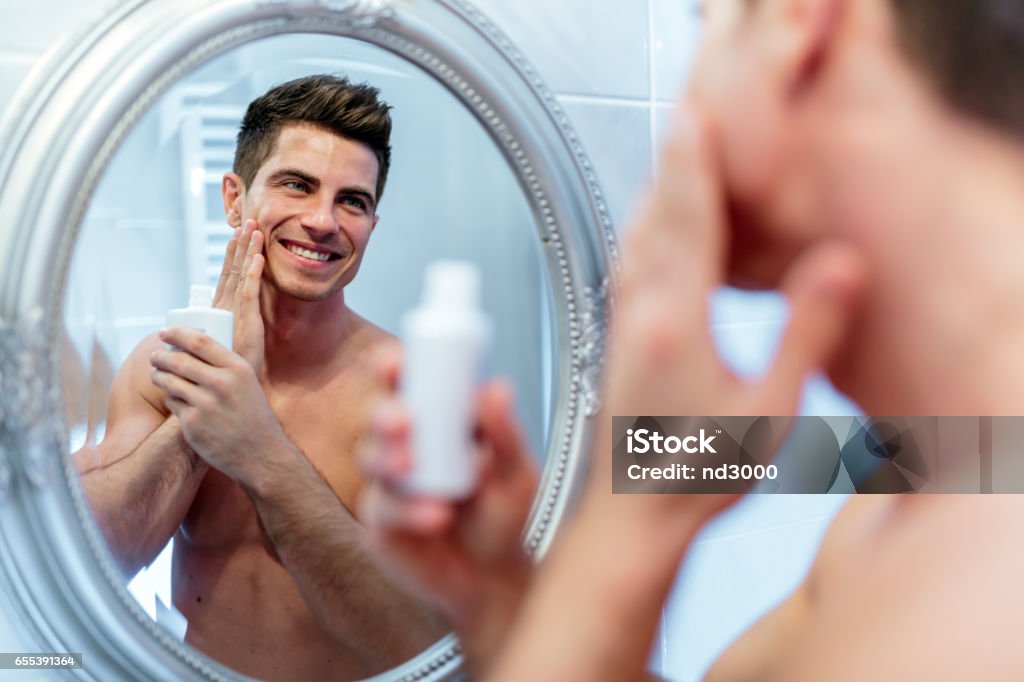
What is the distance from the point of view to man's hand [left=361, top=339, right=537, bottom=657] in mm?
365

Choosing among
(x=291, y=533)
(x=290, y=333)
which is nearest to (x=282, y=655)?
(x=291, y=533)

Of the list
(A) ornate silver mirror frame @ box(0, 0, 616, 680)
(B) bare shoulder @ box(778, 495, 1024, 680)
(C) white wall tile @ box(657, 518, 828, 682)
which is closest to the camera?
(B) bare shoulder @ box(778, 495, 1024, 680)

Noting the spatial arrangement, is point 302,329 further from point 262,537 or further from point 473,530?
point 473,530

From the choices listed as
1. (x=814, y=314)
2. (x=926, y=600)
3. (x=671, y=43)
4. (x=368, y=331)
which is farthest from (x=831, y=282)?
(x=671, y=43)

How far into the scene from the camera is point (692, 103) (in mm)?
399

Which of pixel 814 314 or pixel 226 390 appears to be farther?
pixel 226 390

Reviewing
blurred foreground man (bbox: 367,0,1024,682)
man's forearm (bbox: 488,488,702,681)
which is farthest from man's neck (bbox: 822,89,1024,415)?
man's forearm (bbox: 488,488,702,681)

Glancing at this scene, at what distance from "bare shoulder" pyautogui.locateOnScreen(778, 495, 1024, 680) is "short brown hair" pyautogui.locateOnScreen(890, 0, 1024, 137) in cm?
15

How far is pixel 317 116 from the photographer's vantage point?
22.6 inches

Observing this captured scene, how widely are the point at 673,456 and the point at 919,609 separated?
13cm

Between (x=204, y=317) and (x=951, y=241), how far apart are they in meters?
0.40

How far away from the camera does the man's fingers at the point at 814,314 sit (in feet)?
1.14

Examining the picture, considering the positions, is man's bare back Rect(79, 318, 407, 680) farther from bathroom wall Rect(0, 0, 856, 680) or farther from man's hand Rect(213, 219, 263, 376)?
bathroom wall Rect(0, 0, 856, 680)

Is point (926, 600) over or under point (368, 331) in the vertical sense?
under
